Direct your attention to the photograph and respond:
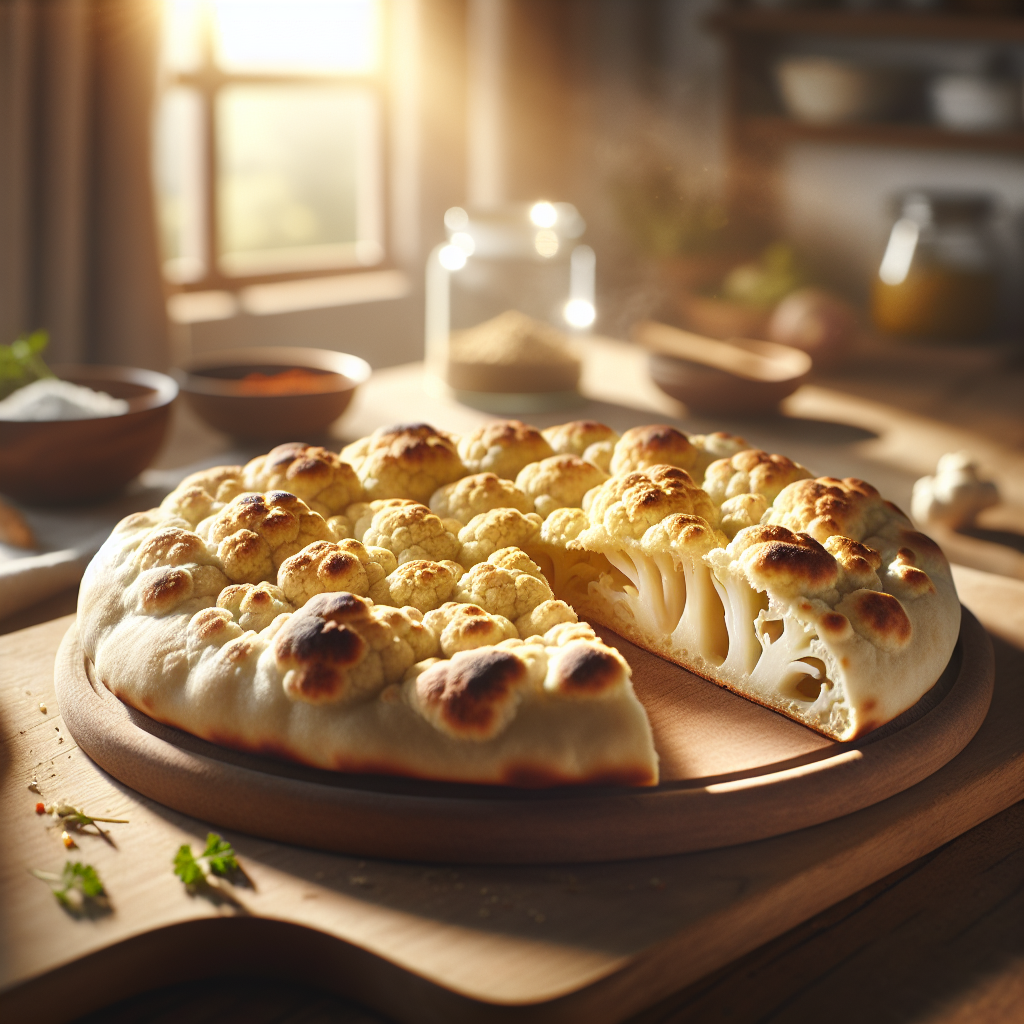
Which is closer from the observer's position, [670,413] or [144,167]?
[670,413]

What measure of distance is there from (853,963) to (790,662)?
0.35 metres

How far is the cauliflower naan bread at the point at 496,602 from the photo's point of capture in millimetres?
1107

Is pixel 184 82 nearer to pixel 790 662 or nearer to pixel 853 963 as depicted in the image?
pixel 790 662

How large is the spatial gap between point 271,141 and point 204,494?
3.93 m

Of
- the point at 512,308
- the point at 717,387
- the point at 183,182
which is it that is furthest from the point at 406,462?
the point at 183,182

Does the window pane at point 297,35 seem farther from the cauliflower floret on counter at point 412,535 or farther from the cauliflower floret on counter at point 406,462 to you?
the cauliflower floret on counter at point 412,535

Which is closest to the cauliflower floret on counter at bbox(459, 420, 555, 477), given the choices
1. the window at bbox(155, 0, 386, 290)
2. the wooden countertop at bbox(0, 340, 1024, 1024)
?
the wooden countertop at bbox(0, 340, 1024, 1024)

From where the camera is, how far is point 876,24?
4.22 meters

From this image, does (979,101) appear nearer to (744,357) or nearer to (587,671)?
(744,357)

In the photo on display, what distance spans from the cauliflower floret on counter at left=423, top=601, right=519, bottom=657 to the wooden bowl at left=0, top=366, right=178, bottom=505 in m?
1.14

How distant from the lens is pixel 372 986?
37.9 inches

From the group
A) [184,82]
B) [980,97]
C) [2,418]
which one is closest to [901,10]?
[980,97]

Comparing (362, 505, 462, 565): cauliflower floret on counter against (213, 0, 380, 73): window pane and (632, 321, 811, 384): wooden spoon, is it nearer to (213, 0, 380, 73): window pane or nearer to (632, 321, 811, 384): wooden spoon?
(632, 321, 811, 384): wooden spoon

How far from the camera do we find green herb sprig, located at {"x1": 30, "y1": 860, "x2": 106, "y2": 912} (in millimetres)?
1010
